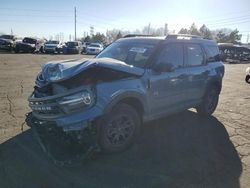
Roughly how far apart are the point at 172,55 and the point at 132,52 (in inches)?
33.0

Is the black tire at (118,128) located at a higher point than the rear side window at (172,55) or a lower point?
lower

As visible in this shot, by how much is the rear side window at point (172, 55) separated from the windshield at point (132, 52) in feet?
0.76

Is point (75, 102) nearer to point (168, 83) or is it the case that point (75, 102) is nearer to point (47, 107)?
point (47, 107)

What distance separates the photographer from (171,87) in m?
5.27

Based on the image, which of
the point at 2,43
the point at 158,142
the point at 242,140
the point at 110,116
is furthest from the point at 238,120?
the point at 2,43

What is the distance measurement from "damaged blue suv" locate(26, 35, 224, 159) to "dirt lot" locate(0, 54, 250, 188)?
1.31 feet

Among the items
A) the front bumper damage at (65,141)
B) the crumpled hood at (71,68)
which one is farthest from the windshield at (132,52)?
the front bumper damage at (65,141)

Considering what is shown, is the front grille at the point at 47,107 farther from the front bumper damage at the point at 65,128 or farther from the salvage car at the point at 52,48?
the salvage car at the point at 52,48

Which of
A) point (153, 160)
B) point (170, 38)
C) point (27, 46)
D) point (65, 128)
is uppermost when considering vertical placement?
point (170, 38)

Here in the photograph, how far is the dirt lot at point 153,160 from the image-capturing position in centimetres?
368

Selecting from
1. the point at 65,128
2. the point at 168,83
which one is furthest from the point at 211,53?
the point at 65,128

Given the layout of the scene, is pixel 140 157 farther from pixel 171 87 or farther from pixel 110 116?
pixel 171 87

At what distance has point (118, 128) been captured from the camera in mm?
4406

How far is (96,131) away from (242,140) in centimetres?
323
